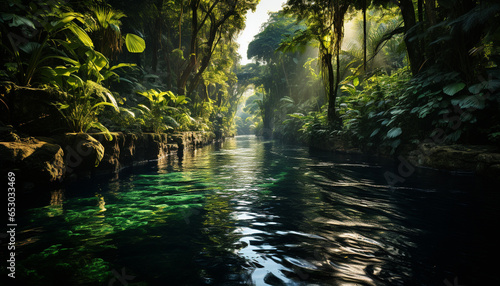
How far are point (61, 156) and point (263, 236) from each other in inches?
128

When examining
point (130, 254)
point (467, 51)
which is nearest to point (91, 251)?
point (130, 254)

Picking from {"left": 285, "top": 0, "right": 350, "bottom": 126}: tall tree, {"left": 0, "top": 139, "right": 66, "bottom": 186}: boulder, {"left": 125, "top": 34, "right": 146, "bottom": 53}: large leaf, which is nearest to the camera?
{"left": 0, "top": 139, "right": 66, "bottom": 186}: boulder

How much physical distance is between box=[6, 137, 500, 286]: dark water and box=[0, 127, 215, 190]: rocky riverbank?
1.15 feet

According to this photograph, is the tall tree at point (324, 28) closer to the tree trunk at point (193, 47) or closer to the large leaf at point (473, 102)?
the tree trunk at point (193, 47)

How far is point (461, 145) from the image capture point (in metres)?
4.34

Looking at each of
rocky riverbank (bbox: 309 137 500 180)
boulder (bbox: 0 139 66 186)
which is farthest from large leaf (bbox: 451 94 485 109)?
boulder (bbox: 0 139 66 186)

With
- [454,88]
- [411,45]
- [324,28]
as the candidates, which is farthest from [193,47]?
[454,88]

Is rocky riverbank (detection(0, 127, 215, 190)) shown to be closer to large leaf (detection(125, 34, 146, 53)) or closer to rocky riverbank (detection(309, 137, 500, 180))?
large leaf (detection(125, 34, 146, 53))

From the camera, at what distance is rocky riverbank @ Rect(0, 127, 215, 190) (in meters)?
2.72

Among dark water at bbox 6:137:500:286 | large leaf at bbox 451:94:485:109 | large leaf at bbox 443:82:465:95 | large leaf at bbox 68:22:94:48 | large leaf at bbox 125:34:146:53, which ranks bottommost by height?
dark water at bbox 6:137:500:286

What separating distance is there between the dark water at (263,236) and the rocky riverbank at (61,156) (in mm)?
350

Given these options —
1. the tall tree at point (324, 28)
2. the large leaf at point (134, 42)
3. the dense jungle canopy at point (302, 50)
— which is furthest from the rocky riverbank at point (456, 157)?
the large leaf at point (134, 42)

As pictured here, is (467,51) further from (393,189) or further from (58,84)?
(58,84)

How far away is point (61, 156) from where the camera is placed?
3.34 metres
